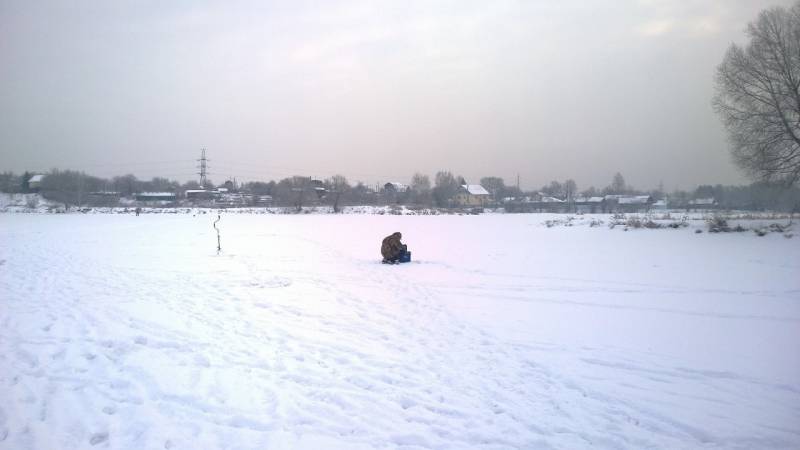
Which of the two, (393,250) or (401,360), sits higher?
(393,250)

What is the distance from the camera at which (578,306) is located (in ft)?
27.4

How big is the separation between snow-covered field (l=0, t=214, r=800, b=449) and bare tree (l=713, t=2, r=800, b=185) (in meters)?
14.7

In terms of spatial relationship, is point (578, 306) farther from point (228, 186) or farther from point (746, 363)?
point (228, 186)

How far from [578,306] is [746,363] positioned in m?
3.19

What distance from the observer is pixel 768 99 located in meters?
21.8

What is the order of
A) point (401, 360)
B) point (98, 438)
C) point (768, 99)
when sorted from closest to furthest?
point (98, 438), point (401, 360), point (768, 99)

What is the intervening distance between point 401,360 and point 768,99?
89.9 feet

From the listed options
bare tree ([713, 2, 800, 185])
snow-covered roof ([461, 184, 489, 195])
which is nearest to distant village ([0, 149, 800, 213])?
snow-covered roof ([461, 184, 489, 195])

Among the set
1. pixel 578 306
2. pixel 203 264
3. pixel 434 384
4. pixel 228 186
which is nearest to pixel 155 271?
pixel 203 264

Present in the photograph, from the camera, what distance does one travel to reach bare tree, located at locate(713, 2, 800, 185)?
70.0 ft

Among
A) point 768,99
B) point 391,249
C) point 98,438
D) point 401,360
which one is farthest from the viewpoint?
point 768,99

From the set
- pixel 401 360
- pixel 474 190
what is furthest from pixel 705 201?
pixel 401 360

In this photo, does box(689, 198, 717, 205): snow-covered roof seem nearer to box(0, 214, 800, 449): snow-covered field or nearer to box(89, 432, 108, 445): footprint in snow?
box(0, 214, 800, 449): snow-covered field

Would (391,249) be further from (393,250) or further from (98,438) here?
(98,438)
